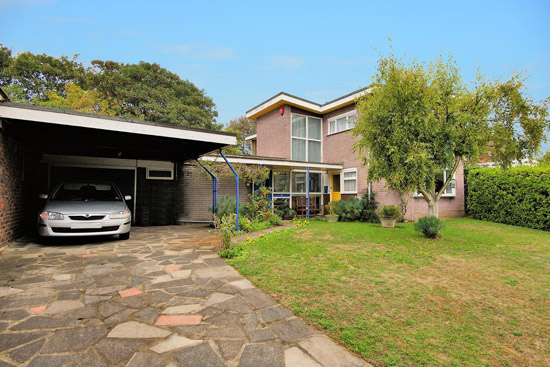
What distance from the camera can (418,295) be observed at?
3.53 metres

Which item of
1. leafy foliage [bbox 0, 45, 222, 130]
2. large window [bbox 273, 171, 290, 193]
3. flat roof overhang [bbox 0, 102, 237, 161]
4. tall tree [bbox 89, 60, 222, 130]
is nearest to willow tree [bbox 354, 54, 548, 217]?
flat roof overhang [bbox 0, 102, 237, 161]

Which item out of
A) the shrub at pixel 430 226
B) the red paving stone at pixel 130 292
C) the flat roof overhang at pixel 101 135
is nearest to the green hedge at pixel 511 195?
the shrub at pixel 430 226

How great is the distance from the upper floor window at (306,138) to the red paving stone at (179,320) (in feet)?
38.9

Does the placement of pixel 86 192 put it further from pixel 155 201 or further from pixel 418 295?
pixel 418 295

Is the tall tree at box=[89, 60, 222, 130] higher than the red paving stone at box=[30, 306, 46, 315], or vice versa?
the tall tree at box=[89, 60, 222, 130]

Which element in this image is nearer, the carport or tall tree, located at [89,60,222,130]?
the carport

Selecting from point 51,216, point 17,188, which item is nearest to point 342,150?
point 51,216

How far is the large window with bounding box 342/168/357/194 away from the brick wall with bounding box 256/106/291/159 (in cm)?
297

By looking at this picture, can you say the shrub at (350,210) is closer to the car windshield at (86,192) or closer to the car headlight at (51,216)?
the car windshield at (86,192)

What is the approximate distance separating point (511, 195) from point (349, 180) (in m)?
6.18

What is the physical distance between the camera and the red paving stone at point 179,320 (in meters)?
2.73

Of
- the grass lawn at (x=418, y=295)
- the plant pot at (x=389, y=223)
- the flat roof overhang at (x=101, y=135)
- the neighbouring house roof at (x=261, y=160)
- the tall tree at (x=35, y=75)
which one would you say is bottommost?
the grass lawn at (x=418, y=295)

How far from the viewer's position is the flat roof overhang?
531cm

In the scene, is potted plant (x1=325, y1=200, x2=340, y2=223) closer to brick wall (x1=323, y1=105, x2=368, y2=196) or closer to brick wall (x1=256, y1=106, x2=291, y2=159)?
brick wall (x1=323, y1=105, x2=368, y2=196)
